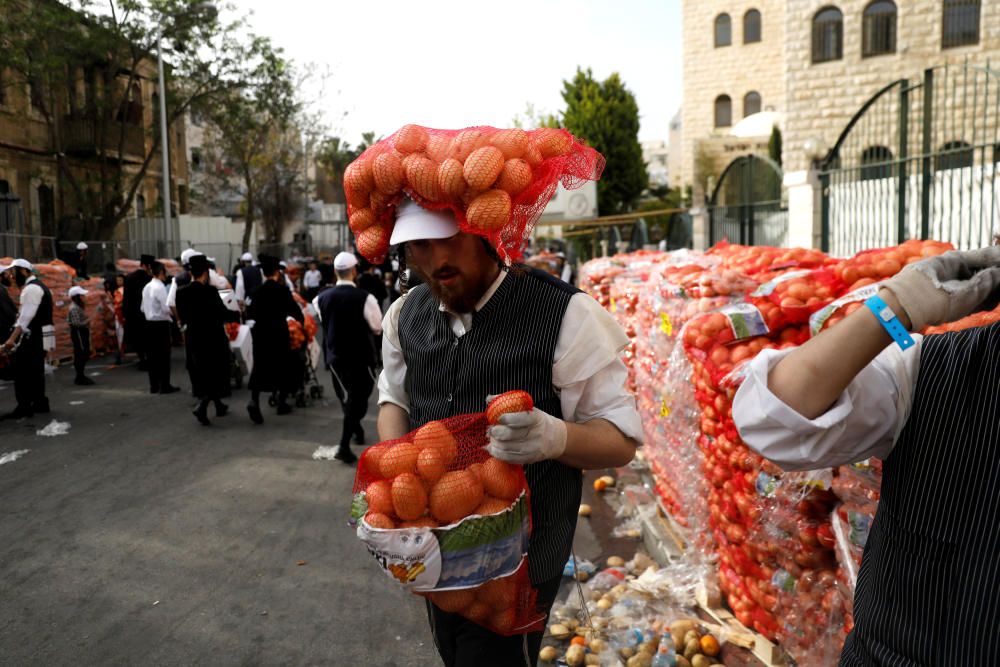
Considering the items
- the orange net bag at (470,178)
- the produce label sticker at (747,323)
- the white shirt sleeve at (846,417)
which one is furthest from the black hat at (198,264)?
the white shirt sleeve at (846,417)

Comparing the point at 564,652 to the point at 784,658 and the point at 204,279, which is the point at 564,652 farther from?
the point at 204,279

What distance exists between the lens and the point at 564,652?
384cm

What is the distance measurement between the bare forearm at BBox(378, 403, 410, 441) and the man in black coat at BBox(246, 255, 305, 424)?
6.81 meters

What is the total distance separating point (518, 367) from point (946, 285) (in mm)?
1120

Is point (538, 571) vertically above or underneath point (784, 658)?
above

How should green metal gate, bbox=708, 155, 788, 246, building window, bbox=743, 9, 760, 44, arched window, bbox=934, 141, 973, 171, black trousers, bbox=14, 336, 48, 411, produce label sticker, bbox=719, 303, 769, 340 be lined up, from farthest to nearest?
building window, bbox=743, 9, 760, 44
green metal gate, bbox=708, 155, 788, 246
black trousers, bbox=14, 336, 48, 411
arched window, bbox=934, 141, 973, 171
produce label sticker, bbox=719, 303, 769, 340

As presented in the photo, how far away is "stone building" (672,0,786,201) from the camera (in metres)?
35.6

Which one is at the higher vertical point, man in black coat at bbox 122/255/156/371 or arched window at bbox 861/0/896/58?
arched window at bbox 861/0/896/58

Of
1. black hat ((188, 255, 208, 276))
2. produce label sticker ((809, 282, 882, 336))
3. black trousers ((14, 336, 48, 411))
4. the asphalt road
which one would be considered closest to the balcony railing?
black trousers ((14, 336, 48, 411))

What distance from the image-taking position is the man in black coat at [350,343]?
7.64 metres

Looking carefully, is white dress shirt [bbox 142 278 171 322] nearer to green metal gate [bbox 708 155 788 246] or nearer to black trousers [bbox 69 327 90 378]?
black trousers [bbox 69 327 90 378]

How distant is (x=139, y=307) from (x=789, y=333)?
1220 cm

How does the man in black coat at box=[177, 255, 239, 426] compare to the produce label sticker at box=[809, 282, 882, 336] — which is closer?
the produce label sticker at box=[809, 282, 882, 336]

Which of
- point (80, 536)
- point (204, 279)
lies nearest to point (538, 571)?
point (80, 536)
